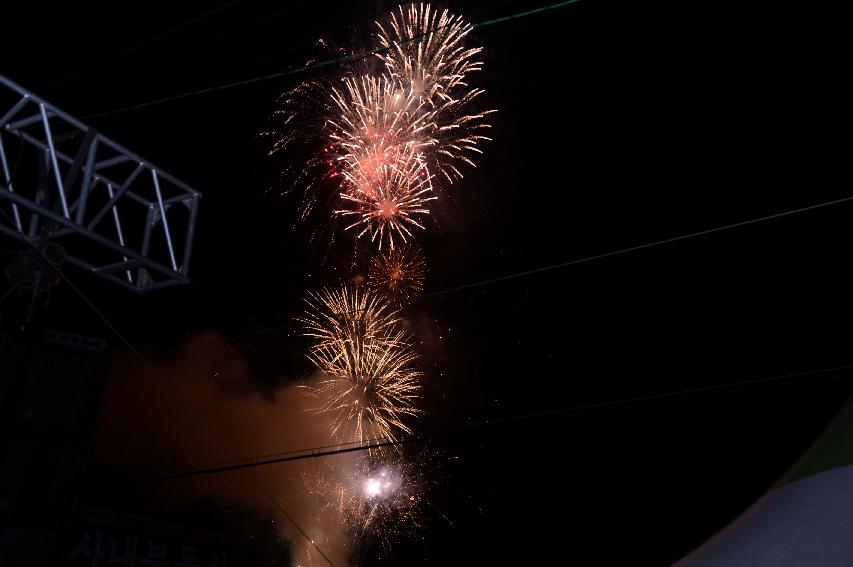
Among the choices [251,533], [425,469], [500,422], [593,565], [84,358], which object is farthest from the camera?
[593,565]

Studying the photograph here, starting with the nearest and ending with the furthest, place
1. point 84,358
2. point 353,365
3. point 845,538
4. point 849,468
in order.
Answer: point 845,538 → point 849,468 → point 84,358 → point 353,365

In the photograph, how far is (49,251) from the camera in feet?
19.1

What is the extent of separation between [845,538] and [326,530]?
77.4 feet

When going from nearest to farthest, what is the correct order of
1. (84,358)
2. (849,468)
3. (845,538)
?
(845,538) → (849,468) → (84,358)

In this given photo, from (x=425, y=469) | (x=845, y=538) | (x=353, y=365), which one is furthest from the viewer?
(x=425, y=469)

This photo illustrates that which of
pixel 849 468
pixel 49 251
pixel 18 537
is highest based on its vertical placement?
pixel 49 251

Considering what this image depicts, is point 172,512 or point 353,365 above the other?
point 353,365

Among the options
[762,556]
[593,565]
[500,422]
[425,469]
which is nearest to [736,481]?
[593,565]

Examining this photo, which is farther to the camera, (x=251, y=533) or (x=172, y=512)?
(x=251, y=533)

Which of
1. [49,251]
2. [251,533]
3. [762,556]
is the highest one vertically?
[49,251]

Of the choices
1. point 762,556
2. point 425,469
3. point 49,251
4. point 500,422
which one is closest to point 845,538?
point 762,556

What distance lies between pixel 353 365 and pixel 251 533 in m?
16.2

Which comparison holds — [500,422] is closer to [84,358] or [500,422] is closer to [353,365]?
[84,358]

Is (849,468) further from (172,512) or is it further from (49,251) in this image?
(172,512)
